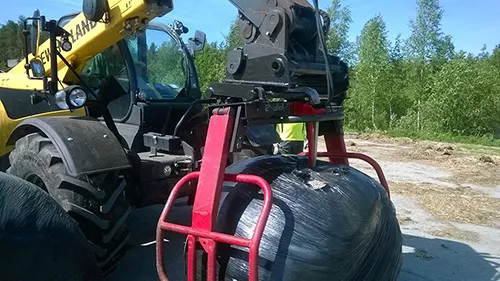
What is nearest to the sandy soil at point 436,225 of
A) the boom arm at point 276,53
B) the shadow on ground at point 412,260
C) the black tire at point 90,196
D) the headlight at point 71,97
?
the shadow on ground at point 412,260

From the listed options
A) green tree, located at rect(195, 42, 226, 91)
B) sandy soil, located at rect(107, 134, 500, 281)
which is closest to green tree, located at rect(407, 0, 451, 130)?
green tree, located at rect(195, 42, 226, 91)

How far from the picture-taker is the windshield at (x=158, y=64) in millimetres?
4344

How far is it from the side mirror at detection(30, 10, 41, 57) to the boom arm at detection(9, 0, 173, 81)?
19cm

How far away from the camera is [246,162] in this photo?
112 inches

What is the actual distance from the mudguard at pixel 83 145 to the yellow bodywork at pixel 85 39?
2.22 feet

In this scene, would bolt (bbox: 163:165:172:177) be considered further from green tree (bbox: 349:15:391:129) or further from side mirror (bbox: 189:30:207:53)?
green tree (bbox: 349:15:391:129)

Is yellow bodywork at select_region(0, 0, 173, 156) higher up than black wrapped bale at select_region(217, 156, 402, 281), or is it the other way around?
yellow bodywork at select_region(0, 0, 173, 156)

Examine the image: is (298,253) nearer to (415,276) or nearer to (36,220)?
(36,220)

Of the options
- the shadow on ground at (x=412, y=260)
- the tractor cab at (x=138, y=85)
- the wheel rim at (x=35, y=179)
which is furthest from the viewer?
the tractor cab at (x=138, y=85)

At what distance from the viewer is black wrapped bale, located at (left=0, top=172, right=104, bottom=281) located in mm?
2396

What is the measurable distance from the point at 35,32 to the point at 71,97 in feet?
2.28

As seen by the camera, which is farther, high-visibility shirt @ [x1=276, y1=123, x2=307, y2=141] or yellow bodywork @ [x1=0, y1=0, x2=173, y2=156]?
high-visibility shirt @ [x1=276, y1=123, x2=307, y2=141]

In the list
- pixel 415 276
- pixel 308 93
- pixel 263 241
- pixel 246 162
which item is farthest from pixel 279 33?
pixel 415 276

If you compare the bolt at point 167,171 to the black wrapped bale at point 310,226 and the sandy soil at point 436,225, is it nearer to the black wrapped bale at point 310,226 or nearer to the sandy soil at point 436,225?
the sandy soil at point 436,225
